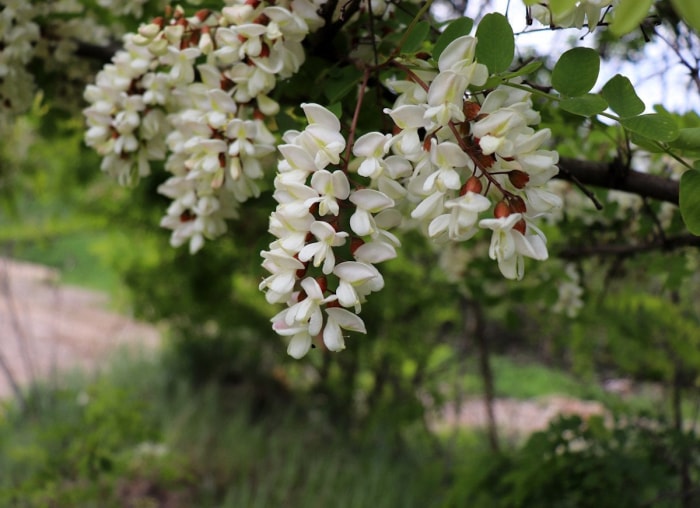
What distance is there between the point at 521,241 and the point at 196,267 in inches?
134

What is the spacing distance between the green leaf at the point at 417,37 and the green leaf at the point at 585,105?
20cm

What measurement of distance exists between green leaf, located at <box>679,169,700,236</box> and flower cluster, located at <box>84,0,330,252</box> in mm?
488

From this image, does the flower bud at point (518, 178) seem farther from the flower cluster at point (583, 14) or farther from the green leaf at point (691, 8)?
the green leaf at point (691, 8)

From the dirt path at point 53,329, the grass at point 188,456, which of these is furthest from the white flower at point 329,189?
the dirt path at point 53,329

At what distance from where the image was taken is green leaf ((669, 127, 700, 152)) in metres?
0.67

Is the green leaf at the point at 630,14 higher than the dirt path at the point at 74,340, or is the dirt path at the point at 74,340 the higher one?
the green leaf at the point at 630,14

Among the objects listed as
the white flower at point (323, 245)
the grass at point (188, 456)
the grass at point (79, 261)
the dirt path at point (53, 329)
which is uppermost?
the white flower at point (323, 245)

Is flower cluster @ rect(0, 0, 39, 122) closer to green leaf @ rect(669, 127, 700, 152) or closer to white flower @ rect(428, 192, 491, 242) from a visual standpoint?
white flower @ rect(428, 192, 491, 242)

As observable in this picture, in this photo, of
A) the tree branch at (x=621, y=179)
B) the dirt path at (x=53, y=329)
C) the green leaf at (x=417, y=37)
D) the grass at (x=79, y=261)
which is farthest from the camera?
the grass at (x=79, y=261)

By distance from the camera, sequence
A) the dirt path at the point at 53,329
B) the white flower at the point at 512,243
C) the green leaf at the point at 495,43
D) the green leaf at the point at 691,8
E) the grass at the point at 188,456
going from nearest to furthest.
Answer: the green leaf at the point at 691,8 < the white flower at the point at 512,243 < the green leaf at the point at 495,43 < the grass at the point at 188,456 < the dirt path at the point at 53,329

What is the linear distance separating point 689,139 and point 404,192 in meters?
0.30

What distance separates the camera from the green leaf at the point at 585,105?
27.1 inches

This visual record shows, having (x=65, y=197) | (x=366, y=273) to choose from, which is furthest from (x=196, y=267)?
(x=366, y=273)

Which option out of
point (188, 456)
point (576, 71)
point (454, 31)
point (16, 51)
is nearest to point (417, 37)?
point (454, 31)
